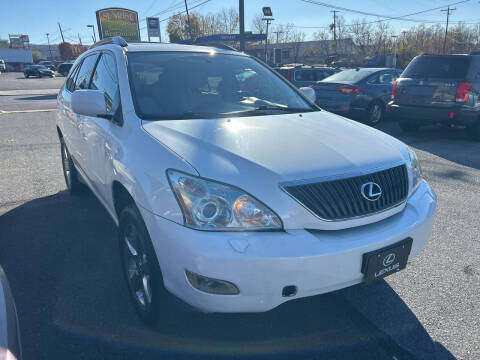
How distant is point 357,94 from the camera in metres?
9.12

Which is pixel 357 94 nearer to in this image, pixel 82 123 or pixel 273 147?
pixel 82 123

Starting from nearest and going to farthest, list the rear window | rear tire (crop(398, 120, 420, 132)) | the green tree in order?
the rear window < rear tire (crop(398, 120, 420, 132)) < the green tree

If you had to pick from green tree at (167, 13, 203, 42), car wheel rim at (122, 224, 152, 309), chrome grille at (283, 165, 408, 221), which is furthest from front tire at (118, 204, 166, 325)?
green tree at (167, 13, 203, 42)

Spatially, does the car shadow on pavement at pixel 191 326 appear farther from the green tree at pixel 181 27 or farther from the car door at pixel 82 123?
the green tree at pixel 181 27

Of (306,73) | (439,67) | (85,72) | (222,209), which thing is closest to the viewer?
(222,209)

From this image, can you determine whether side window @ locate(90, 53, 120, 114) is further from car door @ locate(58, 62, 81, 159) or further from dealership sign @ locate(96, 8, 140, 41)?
dealership sign @ locate(96, 8, 140, 41)

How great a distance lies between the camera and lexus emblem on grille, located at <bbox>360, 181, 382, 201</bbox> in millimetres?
2006

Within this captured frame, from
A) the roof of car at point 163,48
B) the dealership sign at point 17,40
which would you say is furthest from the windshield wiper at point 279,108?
→ the dealership sign at point 17,40

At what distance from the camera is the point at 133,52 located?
302cm

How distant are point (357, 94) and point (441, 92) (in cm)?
218

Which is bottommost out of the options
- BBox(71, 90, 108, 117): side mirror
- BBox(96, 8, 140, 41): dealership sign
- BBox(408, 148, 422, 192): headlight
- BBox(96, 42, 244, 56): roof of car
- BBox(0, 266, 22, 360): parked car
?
BBox(0, 266, 22, 360): parked car

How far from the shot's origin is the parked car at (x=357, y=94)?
29.8 feet

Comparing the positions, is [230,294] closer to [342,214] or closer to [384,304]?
[342,214]

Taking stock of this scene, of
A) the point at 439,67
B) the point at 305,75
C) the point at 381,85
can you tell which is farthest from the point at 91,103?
the point at 305,75
